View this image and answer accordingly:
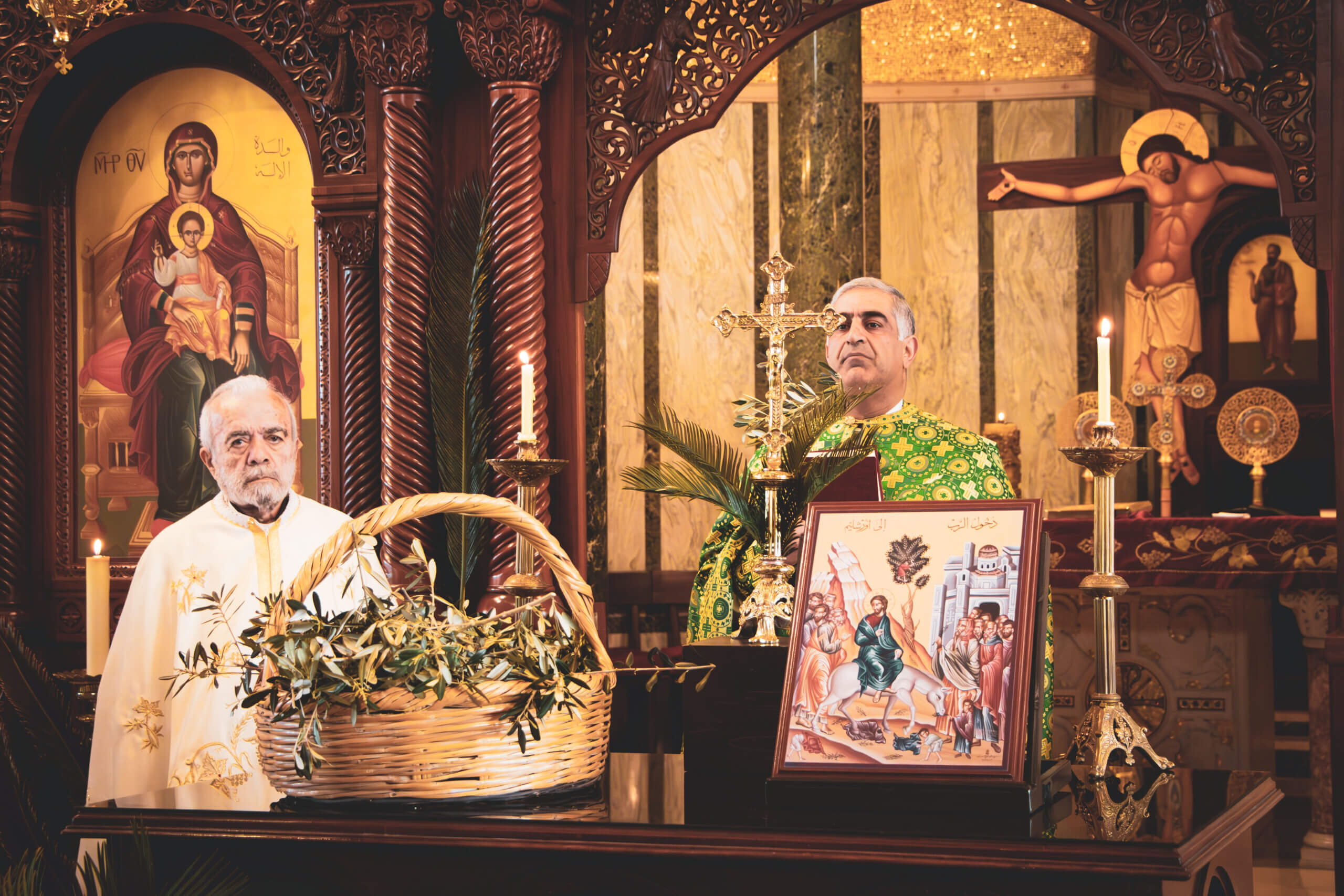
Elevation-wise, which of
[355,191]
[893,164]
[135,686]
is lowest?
[135,686]

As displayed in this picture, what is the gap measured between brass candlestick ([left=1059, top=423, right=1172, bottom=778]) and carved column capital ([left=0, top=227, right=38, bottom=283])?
468 centimetres

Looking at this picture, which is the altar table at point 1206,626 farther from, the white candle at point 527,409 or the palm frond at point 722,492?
the palm frond at point 722,492

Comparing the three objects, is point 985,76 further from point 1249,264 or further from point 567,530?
point 567,530

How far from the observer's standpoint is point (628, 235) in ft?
31.0

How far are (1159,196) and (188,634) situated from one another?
275 inches

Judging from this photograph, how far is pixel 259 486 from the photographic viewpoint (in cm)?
385

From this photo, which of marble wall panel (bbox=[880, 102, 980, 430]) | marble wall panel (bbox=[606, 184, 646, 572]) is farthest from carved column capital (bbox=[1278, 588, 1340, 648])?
marble wall panel (bbox=[606, 184, 646, 572])

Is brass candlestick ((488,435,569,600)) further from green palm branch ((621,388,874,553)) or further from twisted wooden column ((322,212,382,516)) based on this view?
twisted wooden column ((322,212,382,516))

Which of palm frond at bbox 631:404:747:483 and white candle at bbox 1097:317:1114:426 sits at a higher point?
white candle at bbox 1097:317:1114:426

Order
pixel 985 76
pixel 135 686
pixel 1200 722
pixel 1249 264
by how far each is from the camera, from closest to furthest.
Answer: pixel 135 686, pixel 1200 722, pixel 1249 264, pixel 985 76

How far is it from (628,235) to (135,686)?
6.25 metres

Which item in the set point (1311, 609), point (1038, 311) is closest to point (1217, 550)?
point (1311, 609)

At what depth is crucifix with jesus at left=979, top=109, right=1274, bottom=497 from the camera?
8398mm

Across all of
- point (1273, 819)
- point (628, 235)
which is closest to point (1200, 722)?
point (1273, 819)
